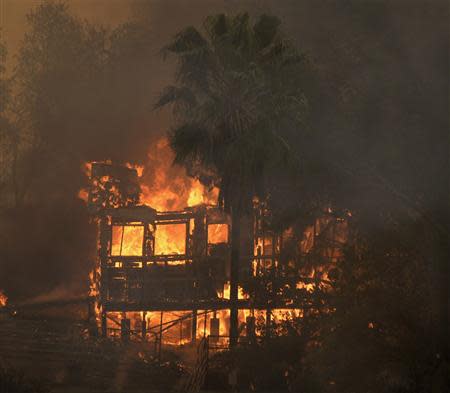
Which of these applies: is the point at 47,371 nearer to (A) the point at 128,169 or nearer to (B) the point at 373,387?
(B) the point at 373,387

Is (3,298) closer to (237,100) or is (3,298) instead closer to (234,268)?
(234,268)

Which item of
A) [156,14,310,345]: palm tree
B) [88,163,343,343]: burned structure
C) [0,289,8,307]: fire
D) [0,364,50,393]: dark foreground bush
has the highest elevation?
[156,14,310,345]: palm tree

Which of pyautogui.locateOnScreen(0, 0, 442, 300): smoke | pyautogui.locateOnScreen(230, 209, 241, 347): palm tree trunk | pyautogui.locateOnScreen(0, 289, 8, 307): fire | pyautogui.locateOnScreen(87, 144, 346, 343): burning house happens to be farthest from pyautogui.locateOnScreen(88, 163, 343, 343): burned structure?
pyautogui.locateOnScreen(0, 0, 442, 300): smoke

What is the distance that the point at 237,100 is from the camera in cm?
2175

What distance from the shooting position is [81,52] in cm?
5684

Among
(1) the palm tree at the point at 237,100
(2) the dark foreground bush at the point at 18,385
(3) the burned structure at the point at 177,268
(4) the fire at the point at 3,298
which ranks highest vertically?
(1) the palm tree at the point at 237,100

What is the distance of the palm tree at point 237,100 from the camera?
69.5 feet

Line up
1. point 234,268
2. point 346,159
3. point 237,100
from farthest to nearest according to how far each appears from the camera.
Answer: point 234,268, point 237,100, point 346,159

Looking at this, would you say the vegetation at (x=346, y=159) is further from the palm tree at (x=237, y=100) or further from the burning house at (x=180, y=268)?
the burning house at (x=180, y=268)

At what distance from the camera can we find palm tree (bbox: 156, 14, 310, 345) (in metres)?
21.2

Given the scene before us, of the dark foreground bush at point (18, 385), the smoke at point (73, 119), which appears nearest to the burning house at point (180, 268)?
the dark foreground bush at point (18, 385)

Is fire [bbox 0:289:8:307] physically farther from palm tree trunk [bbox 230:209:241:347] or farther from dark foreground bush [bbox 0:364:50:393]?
dark foreground bush [bbox 0:364:50:393]

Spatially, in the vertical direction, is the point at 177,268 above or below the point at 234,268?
below

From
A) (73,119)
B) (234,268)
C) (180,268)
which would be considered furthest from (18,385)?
(73,119)
